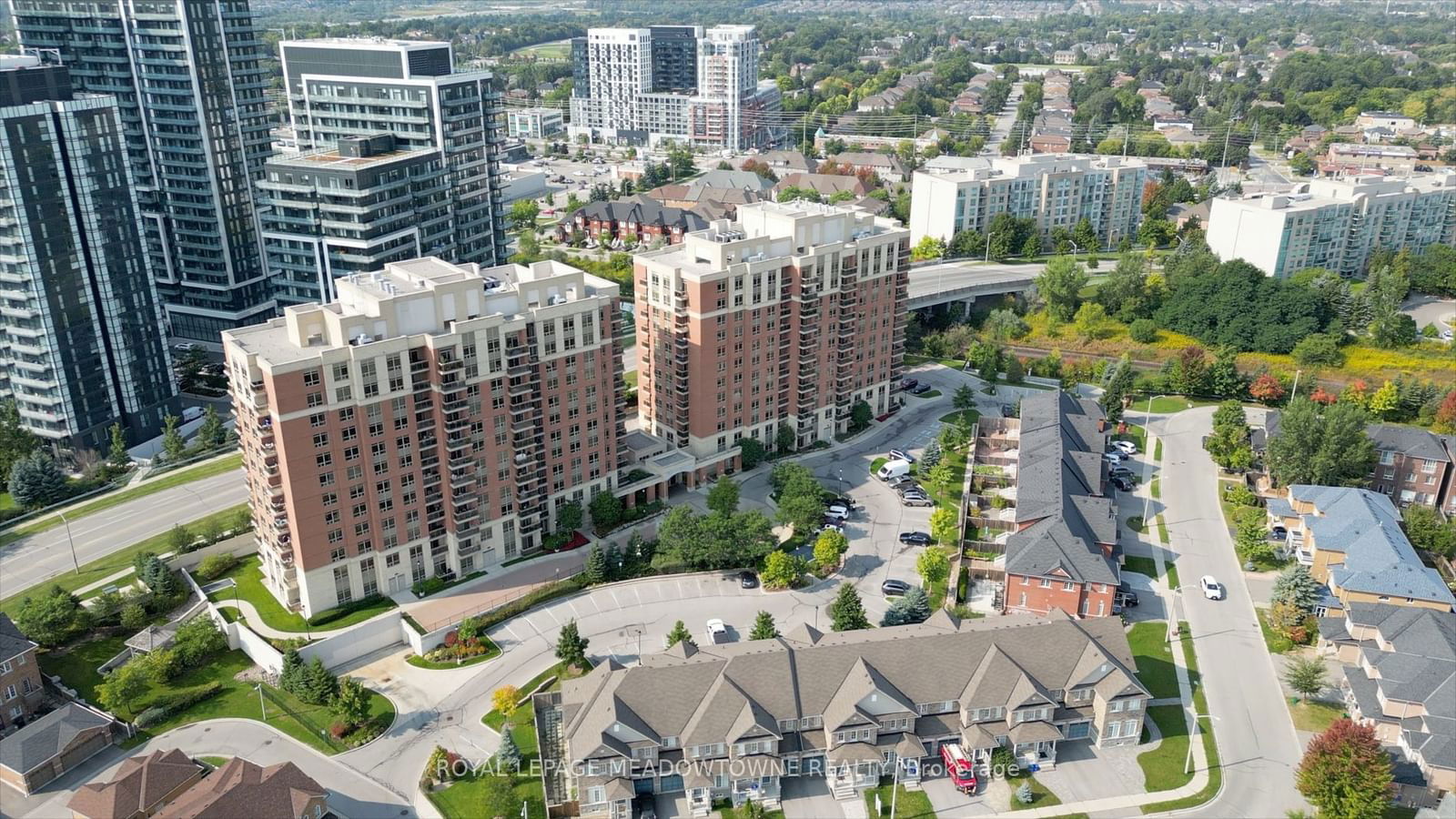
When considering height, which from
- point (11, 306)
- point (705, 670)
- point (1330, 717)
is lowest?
point (1330, 717)

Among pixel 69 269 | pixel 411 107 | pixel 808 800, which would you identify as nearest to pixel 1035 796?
pixel 808 800

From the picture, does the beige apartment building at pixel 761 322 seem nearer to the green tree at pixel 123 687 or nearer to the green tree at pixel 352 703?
the green tree at pixel 352 703

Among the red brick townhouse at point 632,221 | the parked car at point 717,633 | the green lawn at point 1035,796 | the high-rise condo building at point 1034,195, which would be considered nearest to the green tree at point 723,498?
the parked car at point 717,633

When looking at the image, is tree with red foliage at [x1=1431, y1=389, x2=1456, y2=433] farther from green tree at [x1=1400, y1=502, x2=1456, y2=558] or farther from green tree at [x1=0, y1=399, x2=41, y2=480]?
green tree at [x1=0, y1=399, x2=41, y2=480]

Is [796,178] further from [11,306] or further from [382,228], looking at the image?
[11,306]

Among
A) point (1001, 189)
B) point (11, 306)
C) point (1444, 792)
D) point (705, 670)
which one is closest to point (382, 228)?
point (11, 306)

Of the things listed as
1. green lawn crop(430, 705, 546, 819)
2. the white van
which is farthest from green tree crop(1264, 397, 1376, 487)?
green lawn crop(430, 705, 546, 819)
